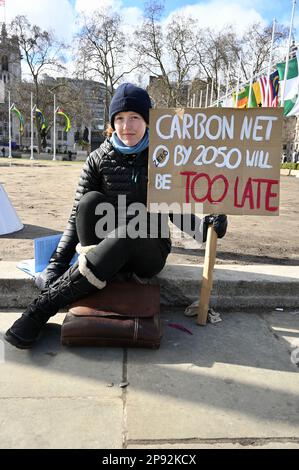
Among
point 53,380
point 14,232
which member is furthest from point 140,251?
point 14,232

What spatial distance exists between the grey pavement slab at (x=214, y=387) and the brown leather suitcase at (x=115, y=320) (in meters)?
0.11

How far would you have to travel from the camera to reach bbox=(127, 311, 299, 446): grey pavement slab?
5.41ft

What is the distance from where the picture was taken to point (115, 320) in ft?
7.39

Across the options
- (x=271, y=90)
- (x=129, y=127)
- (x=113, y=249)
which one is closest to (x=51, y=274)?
(x=113, y=249)

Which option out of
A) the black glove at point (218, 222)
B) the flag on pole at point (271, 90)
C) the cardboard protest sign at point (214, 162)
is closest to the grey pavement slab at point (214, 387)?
the black glove at point (218, 222)

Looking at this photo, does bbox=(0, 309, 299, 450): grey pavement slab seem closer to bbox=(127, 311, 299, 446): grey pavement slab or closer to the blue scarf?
bbox=(127, 311, 299, 446): grey pavement slab

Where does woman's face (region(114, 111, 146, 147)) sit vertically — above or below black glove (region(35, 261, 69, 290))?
above

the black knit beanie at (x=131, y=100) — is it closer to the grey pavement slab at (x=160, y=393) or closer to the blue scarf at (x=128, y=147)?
the blue scarf at (x=128, y=147)

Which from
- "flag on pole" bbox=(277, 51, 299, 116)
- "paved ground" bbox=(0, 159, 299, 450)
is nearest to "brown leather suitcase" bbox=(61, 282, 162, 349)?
"paved ground" bbox=(0, 159, 299, 450)

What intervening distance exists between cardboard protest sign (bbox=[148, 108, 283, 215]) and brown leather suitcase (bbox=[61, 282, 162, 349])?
53cm

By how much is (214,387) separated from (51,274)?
118cm

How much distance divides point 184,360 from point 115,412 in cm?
56

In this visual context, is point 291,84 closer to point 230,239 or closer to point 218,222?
point 230,239
